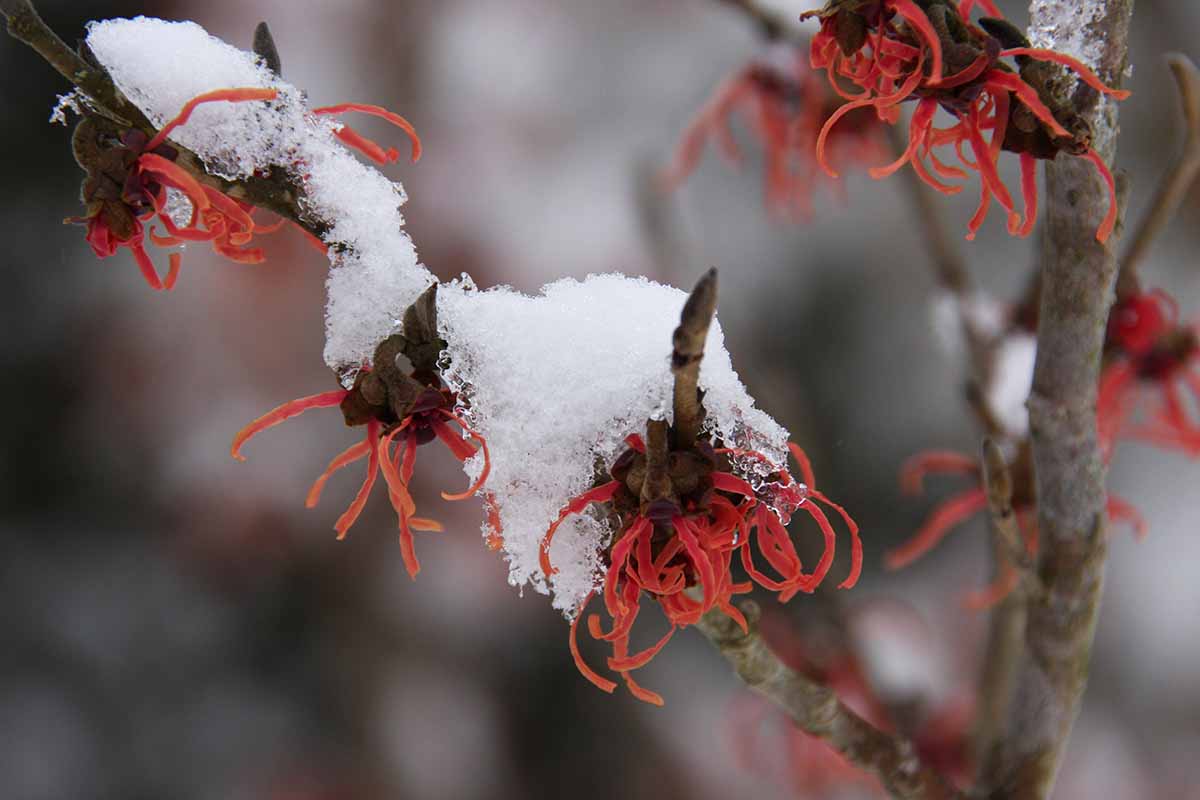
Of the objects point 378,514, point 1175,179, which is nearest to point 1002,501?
point 1175,179

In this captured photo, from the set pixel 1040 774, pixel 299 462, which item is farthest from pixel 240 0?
pixel 1040 774

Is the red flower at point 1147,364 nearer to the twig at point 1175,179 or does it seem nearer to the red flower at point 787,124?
the twig at point 1175,179

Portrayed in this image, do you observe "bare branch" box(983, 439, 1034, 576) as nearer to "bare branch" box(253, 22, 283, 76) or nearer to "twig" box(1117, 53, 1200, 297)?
"twig" box(1117, 53, 1200, 297)

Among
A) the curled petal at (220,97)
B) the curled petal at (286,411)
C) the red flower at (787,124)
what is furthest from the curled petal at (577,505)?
the red flower at (787,124)

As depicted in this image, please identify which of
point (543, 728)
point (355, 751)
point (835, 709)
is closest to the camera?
point (835, 709)

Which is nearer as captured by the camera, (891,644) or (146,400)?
(891,644)

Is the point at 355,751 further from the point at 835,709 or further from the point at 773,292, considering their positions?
the point at 835,709

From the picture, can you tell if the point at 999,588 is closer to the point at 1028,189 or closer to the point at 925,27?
the point at 1028,189

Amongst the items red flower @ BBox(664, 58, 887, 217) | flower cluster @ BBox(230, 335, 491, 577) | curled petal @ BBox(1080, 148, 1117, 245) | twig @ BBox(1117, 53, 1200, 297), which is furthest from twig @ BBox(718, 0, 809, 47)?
flower cluster @ BBox(230, 335, 491, 577)
